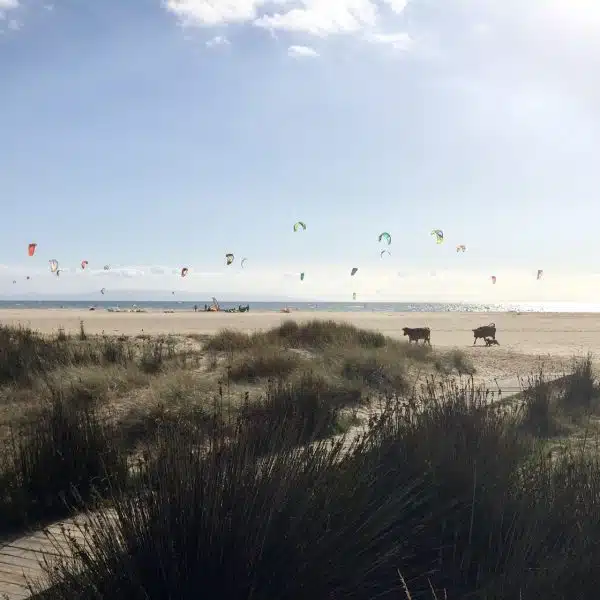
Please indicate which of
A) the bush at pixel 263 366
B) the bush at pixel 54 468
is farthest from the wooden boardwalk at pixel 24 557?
the bush at pixel 263 366

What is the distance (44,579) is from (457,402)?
3488 mm

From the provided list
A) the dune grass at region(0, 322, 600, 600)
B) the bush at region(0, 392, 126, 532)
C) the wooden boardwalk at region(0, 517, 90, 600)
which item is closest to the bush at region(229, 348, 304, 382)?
the bush at region(0, 392, 126, 532)

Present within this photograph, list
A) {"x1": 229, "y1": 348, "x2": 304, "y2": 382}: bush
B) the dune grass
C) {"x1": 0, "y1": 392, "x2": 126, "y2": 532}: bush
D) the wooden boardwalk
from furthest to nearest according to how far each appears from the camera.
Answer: {"x1": 229, "y1": 348, "x2": 304, "y2": 382}: bush
{"x1": 0, "y1": 392, "x2": 126, "y2": 532}: bush
the wooden boardwalk
the dune grass

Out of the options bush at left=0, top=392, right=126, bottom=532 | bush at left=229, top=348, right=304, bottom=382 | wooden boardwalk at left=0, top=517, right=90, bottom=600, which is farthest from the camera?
bush at left=229, top=348, right=304, bottom=382

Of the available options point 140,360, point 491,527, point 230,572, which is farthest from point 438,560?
point 140,360

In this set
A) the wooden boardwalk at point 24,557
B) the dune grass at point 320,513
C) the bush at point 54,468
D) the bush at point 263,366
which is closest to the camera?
the dune grass at point 320,513

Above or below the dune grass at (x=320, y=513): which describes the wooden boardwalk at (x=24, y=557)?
below

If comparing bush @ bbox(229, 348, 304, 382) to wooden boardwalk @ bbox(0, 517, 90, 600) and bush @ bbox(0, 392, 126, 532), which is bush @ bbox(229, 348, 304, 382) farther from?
wooden boardwalk @ bbox(0, 517, 90, 600)

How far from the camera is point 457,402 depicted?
18.0 ft

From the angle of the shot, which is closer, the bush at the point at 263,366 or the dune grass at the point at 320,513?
the dune grass at the point at 320,513

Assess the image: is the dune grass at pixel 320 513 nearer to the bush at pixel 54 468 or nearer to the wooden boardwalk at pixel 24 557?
the bush at pixel 54 468

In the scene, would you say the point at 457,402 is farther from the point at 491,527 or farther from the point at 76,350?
the point at 76,350

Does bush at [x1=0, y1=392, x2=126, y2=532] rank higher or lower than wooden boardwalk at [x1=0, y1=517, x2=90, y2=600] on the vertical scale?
higher

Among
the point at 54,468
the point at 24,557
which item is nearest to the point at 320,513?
the point at 24,557
